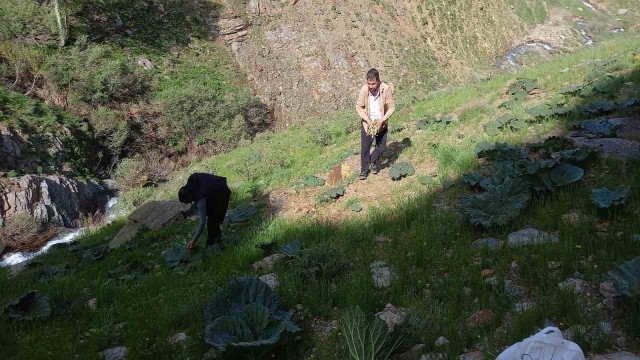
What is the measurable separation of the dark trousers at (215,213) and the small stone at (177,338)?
2294 mm

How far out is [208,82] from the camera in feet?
73.6

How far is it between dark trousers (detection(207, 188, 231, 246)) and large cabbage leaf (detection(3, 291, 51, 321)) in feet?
6.88

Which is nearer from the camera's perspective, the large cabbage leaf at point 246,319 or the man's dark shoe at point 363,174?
the large cabbage leaf at point 246,319

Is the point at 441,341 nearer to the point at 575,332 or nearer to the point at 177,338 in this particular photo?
the point at 575,332

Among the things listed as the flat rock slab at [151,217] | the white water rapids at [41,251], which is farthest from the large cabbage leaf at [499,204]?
the white water rapids at [41,251]

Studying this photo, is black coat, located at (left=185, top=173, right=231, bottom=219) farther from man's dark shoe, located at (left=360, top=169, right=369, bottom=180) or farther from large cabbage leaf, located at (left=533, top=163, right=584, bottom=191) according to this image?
large cabbage leaf, located at (left=533, top=163, right=584, bottom=191)

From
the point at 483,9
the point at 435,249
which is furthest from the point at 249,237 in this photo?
the point at 483,9

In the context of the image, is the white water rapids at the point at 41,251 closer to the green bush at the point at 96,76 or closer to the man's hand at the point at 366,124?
the green bush at the point at 96,76

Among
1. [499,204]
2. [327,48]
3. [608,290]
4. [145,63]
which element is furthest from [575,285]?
[327,48]

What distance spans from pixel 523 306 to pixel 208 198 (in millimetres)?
4057

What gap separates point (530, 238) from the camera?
3674 millimetres

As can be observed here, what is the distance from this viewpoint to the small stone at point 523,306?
275 cm

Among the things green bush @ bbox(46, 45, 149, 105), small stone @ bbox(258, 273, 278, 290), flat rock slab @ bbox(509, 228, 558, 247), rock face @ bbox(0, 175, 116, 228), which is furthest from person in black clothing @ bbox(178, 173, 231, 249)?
green bush @ bbox(46, 45, 149, 105)

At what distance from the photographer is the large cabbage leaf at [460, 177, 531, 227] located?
4.05 m
